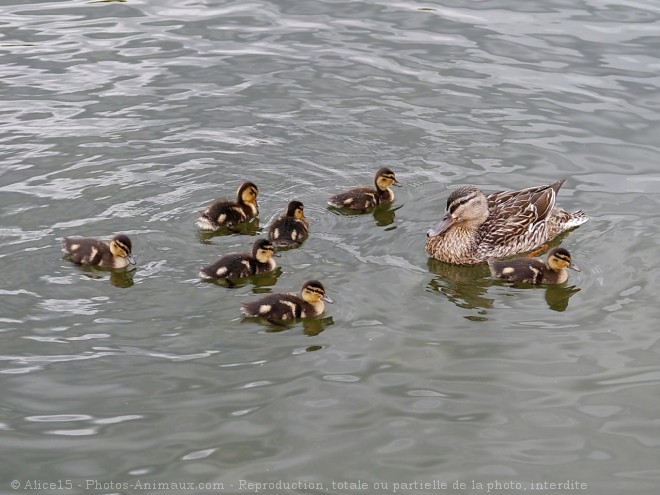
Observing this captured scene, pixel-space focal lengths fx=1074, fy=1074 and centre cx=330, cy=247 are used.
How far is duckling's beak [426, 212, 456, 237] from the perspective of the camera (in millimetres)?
7621

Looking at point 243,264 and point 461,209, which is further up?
point 461,209

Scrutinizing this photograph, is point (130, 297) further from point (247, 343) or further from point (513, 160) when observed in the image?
point (513, 160)

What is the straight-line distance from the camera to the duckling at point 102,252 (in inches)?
279

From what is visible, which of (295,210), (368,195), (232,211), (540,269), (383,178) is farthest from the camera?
(383,178)

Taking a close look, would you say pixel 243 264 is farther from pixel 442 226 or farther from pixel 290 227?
pixel 442 226

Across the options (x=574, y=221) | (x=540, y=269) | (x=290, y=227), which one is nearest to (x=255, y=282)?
(x=290, y=227)

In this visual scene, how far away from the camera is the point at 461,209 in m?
7.73

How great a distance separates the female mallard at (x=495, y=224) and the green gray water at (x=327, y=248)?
0.20 metres

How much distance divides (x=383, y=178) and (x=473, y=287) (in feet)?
4.35

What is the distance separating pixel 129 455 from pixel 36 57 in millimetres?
6706

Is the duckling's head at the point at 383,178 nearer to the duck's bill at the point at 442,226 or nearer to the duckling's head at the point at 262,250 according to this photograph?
the duck's bill at the point at 442,226

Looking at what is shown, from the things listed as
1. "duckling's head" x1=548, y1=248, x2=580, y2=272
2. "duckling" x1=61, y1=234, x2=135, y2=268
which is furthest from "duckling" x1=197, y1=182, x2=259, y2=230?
"duckling's head" x1=548, y1=248, x2=580, y2=272

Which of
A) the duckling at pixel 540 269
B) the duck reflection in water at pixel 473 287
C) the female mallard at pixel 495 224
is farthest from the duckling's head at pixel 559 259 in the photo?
the female mallard at pixel 495 224

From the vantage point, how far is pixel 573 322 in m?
6.70
